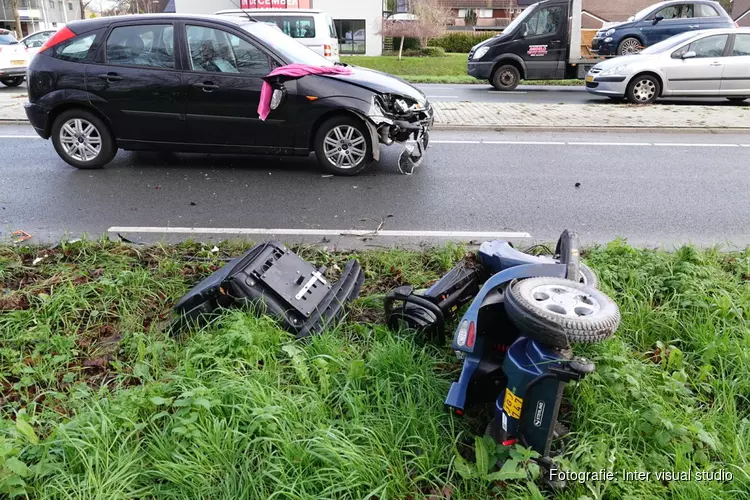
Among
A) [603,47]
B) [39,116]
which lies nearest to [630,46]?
[603,47]

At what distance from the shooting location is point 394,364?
10.2 feet

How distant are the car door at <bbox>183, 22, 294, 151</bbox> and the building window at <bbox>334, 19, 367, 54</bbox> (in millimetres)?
32233

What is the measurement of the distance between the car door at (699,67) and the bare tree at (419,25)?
23.0 metres

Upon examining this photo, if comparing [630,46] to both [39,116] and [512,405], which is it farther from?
[512,405]

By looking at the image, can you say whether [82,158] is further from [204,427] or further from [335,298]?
[204,427]

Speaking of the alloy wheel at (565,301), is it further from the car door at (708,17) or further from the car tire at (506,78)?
the car door at (708,17)

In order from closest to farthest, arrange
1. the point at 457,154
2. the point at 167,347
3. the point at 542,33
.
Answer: the point at 167,347 → the point at 457,154 → the point at 542,33

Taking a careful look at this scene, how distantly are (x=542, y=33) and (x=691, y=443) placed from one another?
1579cm

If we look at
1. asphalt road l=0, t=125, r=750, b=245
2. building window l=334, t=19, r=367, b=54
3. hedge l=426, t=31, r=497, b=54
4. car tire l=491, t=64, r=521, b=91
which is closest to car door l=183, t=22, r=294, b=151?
asphalt road l=0, t=125, r=750, b=245

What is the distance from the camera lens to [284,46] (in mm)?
7672

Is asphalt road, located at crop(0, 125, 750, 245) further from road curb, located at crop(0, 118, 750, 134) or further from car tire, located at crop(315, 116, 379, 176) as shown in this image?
road curb, located at crop(0, 118, 750, 134)

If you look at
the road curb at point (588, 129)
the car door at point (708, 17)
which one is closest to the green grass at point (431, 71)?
the car door at point (708, 17)

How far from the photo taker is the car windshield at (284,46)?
7453 mm

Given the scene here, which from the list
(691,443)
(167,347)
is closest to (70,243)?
(167,347)
